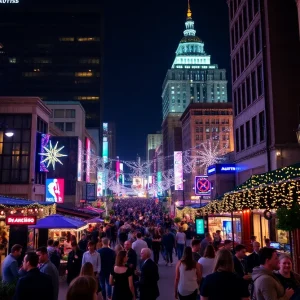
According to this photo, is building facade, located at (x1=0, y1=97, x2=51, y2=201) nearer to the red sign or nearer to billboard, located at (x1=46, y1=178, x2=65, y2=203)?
billboard, located at (x1=46, y1=178, x2=65, y2=203)

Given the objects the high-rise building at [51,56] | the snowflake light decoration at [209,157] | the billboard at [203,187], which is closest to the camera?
the billboard at [203,187]

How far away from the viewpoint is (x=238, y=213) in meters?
30.5

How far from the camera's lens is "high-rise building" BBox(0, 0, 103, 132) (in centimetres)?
14450

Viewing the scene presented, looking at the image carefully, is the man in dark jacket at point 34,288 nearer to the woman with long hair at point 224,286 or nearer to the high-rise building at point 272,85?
the woman with long hair at point 224,286

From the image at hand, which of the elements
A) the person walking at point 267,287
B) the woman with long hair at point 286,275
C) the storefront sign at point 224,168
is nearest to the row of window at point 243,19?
the storefront sign at point 224,168

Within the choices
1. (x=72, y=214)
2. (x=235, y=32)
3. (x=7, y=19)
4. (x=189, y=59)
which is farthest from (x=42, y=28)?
(x=72, y=214)

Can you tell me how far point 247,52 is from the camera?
3784 cm

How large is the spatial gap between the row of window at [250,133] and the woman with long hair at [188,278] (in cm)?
2542

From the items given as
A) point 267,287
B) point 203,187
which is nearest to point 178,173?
point 203,187

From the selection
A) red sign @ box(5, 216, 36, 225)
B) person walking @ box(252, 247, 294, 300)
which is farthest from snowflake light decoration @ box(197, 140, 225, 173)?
person walking @ box(252, 247, 294, 300)

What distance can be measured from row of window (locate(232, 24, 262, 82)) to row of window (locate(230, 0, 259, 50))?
144 cm

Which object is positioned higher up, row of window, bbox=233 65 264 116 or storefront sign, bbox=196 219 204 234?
row of window, bbox=233 65 264 116

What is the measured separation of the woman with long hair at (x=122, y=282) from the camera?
29.1 feet

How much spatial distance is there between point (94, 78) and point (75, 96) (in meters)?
9.55
